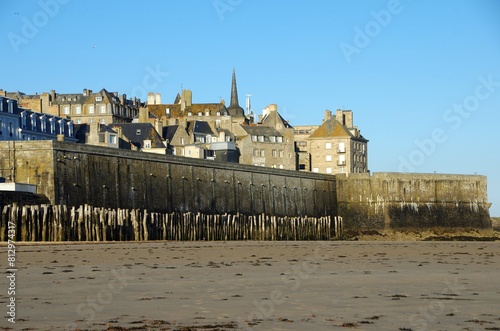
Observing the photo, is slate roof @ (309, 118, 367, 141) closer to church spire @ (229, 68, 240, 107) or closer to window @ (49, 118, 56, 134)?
church spire @ (229, 68, 240, 107)

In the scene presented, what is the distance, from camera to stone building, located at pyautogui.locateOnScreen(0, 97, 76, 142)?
8111cm

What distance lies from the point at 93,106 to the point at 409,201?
2864 inches

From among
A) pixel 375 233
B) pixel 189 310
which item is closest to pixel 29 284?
pixel 189 310

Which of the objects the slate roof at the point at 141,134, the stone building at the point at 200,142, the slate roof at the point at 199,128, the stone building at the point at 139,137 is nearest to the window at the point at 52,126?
the stone building at the point at 139,137

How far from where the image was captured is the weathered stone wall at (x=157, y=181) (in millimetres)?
49250

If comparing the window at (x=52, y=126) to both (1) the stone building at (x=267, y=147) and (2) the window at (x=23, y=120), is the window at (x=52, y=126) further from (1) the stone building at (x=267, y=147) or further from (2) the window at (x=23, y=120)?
(1) the stone building at (x=267, y=147)

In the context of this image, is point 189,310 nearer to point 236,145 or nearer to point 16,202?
point 16,202

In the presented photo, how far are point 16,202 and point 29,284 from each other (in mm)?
23799

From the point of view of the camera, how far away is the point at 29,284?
62.4 ft

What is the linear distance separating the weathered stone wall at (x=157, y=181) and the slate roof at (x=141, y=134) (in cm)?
3078

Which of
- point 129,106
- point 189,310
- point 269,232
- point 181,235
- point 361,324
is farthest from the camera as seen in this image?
point 129,106

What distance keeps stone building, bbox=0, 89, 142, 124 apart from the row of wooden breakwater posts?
227 ft

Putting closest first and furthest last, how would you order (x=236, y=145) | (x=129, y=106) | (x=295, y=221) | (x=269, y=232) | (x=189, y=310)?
(x=189, y=310) < (x=269, y=232) < (x=295, y=221) < (x=236, y=145) < (x=129, y=106)

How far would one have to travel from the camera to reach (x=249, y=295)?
1769 cm
